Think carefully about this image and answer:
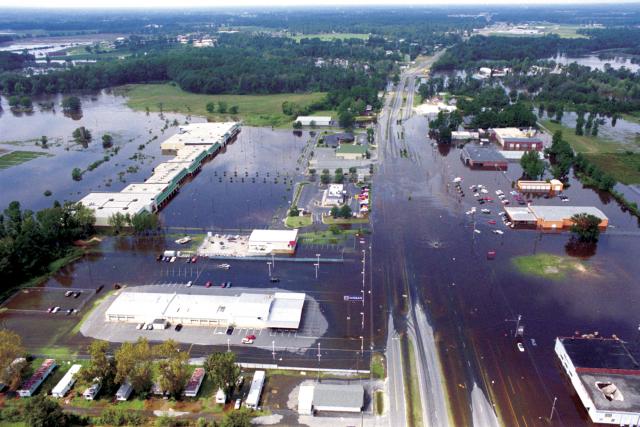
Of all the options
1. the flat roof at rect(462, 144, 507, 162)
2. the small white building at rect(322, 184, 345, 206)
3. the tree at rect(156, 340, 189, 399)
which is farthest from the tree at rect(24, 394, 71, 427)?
the flat roof at rect(462, 144, 507, 162)

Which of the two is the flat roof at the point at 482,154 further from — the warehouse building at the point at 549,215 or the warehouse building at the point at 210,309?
the warehouse building at the point at 210,309

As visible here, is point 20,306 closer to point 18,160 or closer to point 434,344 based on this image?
point 434,344

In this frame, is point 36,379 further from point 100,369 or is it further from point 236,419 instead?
point 236,419

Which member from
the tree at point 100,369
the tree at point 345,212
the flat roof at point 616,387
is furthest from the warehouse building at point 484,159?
the tree at point 100,369

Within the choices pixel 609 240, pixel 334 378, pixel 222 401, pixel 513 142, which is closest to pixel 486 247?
pixel 609 240

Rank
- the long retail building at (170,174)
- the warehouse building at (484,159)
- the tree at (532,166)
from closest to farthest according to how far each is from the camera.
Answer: the long retail building at (170,174)
the tree at (532,166)
the warehouse building at (484,159)
